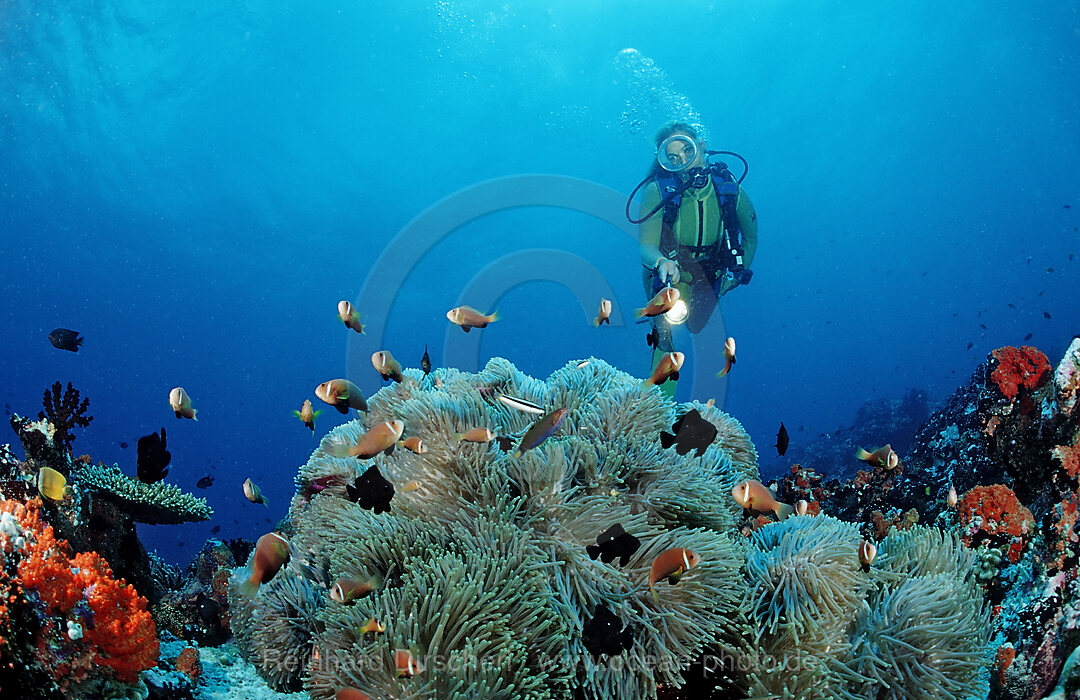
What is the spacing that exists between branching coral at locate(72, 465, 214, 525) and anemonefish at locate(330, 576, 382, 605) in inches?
128

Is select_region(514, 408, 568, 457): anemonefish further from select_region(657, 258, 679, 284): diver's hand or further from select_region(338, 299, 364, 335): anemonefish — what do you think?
select_region(657, 258, 679, 284): diver's hand

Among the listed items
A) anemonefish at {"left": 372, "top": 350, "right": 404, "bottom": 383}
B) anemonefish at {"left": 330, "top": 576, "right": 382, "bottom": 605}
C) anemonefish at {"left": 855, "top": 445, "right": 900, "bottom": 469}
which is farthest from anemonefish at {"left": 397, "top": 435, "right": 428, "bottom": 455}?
anemonefish at {"left": 855, "top": 445, "right": 900, "bottom": 469}

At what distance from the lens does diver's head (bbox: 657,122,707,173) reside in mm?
8453

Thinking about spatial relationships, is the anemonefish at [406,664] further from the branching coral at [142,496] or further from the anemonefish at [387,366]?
the branching coral at [142,496]

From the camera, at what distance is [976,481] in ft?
16.7

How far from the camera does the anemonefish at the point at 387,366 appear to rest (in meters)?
4.18

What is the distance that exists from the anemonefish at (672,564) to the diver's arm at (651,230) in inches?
254

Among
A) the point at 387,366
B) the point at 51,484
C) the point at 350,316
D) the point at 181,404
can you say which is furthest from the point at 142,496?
the point at 387,366

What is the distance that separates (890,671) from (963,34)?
47908 millimetres

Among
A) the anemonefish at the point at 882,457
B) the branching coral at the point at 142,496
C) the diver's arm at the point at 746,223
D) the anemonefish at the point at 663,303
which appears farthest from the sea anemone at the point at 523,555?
the diver's arm at the point at 746,223

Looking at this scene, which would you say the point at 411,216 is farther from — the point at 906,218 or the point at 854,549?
the point at 906,218

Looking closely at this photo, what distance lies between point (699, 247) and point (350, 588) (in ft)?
23.8

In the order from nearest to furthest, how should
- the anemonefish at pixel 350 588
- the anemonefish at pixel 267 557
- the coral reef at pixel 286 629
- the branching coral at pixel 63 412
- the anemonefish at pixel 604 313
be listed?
the anemonefish at pixel 350 588, the anemonefish at pixel 267 557, the coral reef at pixel 286 629, the branching coral at pixel 63 412, the anemonefish at pixel 604 313

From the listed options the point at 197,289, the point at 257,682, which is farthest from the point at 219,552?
the point at 197,289
